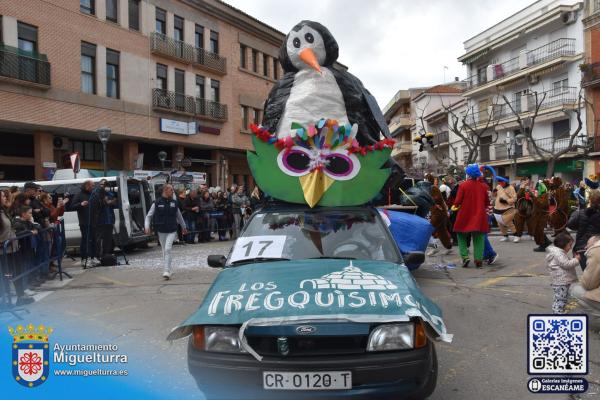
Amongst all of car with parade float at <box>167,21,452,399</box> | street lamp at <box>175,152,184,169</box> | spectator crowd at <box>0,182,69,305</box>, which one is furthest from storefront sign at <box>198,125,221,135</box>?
car with parade float at <box>167,21,452,399</box>

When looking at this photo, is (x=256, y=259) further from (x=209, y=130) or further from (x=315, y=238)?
(x=209, y=130)

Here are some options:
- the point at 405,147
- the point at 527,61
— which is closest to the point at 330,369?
the point at 527,61

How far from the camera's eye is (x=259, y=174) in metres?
6.28

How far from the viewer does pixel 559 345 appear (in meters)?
3.70

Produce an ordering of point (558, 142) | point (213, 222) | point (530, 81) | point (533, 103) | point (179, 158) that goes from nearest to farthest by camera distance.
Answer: point (213, 222) → point (179, 158) → point (558, 142) → point (533, 103) → point (530, 81)

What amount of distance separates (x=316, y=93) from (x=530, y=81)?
113 feet

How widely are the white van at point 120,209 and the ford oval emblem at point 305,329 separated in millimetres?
10050

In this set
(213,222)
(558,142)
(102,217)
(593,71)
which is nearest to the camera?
(102,217)

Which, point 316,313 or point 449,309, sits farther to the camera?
point 449,309

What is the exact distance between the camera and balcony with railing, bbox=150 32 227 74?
2665 centimetres

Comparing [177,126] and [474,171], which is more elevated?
[177,126]

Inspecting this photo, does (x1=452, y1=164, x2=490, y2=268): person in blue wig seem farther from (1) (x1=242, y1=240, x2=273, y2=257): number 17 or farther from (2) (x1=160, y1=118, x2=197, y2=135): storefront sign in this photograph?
(2) (x1=160, y1=118, x2=197, y2=135): storefront sign

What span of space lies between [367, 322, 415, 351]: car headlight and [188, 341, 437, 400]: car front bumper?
44 mm

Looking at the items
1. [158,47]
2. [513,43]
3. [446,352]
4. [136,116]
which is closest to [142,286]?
[446,352]
